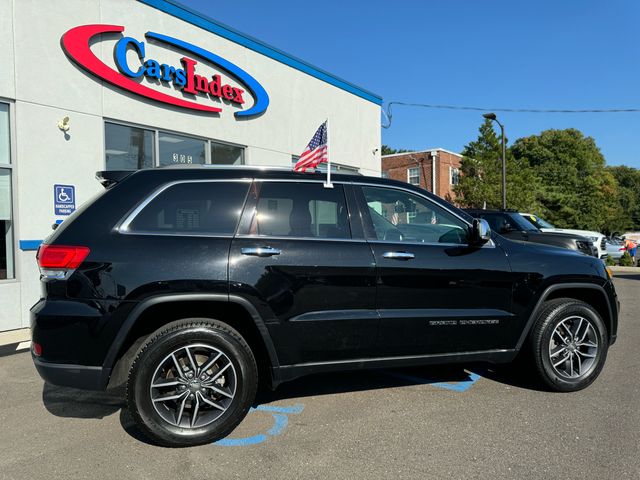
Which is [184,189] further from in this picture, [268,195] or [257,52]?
[257,52]

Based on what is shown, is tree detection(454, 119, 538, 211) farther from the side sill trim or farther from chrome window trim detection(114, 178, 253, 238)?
chrome window trim detection(114, 178, 253, 238)

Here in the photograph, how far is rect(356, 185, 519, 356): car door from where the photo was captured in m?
3.64

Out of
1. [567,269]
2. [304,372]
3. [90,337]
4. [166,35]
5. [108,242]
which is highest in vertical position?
[166,35]

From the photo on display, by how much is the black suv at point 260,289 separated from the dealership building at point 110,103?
463 centimetres

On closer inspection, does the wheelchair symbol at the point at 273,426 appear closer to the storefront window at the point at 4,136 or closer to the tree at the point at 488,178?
the storefront window at the point at 4,136

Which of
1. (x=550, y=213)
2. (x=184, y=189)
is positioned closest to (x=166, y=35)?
(x=184, y=189)

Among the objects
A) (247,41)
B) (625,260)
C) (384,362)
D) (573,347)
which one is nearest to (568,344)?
(573,347)

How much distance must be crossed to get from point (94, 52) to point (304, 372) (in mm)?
6923

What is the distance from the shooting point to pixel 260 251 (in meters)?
3.37

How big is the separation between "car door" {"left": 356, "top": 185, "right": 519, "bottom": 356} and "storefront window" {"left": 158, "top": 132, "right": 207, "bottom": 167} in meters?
6.20

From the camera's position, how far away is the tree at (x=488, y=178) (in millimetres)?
28438

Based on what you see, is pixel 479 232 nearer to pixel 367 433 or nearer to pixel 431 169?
pixel 367 433

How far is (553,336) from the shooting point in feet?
13.7

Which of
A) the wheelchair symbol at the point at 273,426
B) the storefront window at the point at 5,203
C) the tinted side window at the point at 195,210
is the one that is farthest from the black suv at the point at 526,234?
the storefront window at the point at 5,203
